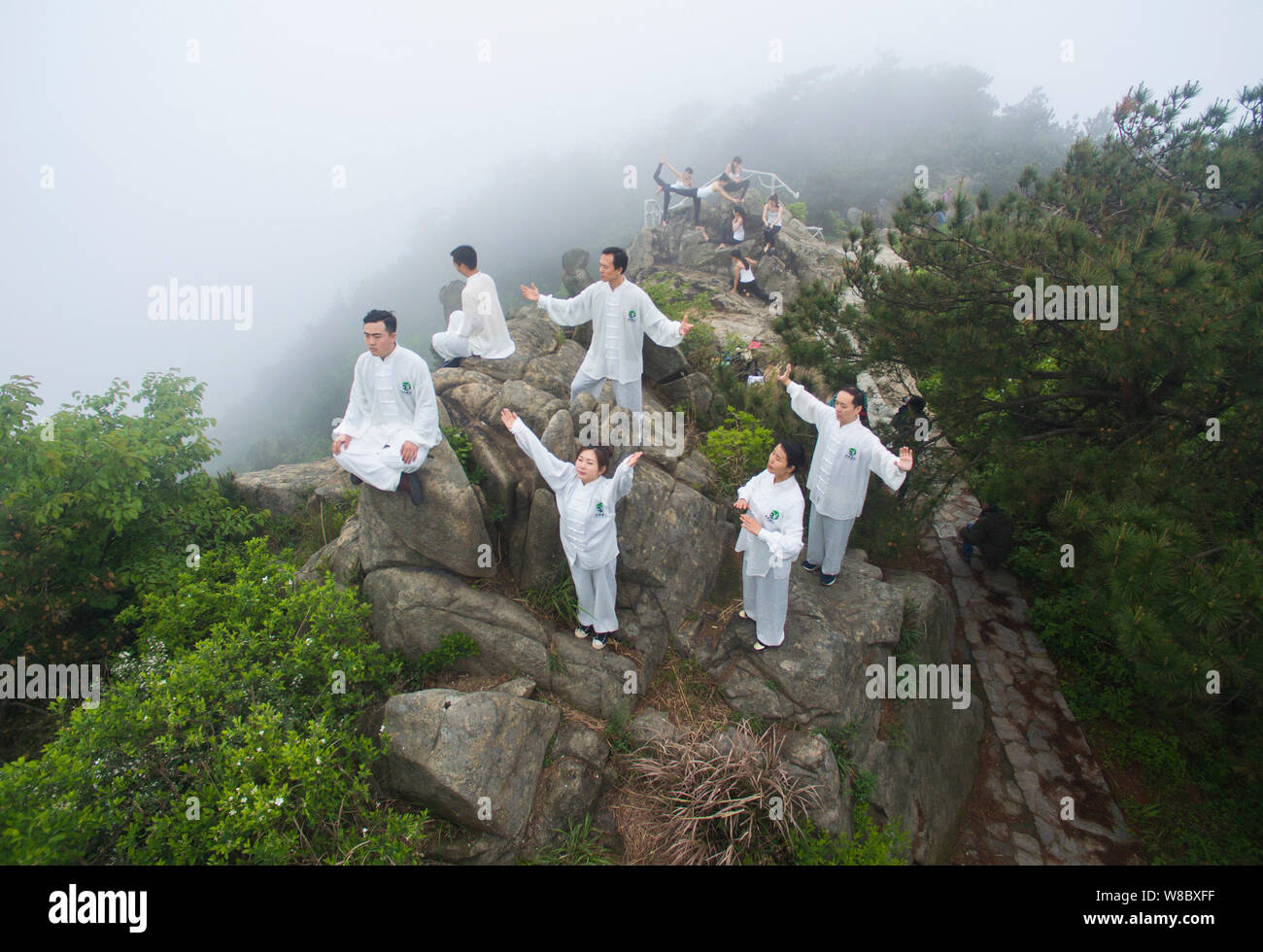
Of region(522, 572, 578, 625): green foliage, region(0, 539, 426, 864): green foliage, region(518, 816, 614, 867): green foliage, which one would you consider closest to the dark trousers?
region(522, 572, 578, 625): green foliage

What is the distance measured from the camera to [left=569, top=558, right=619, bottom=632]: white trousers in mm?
5691

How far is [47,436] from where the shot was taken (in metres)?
6.58

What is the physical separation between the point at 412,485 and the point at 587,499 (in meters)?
1.73

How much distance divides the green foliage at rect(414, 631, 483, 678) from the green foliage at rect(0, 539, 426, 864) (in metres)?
0.46

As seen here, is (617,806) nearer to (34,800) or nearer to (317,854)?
(317,854)

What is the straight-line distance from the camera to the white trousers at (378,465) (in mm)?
5566

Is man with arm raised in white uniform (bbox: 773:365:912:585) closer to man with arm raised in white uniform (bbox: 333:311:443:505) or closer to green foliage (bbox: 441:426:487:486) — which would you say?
green foliage (bbox: 441:426:487:486)

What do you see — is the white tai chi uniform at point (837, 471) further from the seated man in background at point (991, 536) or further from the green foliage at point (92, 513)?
the green foliage at point (92, 513)

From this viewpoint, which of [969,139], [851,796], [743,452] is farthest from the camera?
[969,139]

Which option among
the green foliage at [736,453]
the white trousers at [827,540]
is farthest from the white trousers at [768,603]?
the green foliage at [736,453]

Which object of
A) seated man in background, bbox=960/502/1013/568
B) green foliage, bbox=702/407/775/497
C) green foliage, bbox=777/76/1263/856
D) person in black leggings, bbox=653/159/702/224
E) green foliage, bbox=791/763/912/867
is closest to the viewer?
green foliage, bbox=777/76/1263/856

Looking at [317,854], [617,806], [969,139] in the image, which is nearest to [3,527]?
[317,854]

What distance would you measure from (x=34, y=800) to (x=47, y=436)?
14.6ft

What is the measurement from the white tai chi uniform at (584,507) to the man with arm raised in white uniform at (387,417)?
40.4 inches
